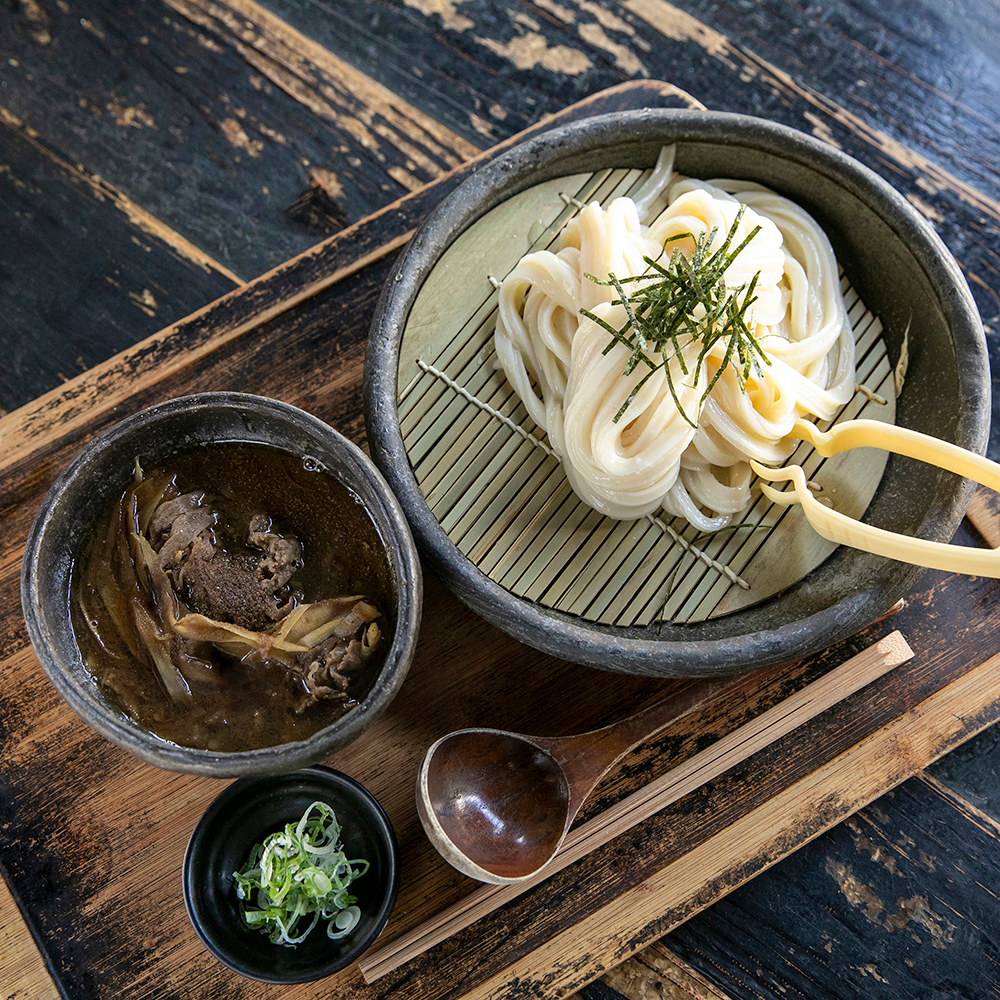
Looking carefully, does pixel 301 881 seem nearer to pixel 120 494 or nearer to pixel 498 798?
pixel 498 798

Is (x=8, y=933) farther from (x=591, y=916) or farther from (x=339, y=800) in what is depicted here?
(x=591, y=916)

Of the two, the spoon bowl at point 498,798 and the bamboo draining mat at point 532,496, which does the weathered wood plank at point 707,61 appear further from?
the spoon bowl at point 498,798

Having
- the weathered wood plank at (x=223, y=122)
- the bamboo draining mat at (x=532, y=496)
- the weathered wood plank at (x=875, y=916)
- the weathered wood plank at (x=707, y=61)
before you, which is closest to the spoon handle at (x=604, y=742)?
the bamboo draining mat at (x=532, y=496)

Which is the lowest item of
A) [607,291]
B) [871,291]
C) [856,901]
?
[856,901]

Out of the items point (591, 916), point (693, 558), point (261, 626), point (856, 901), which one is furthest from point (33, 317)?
point (856, 901)

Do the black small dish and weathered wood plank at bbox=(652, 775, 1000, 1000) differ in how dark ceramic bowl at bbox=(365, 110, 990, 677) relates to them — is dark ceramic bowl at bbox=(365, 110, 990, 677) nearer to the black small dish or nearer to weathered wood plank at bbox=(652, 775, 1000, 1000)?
the black small dish

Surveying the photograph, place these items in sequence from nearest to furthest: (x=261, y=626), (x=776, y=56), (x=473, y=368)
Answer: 1. (x=261, y=626)
2. (x=473, y=368)
3. (x=776, y=56)
